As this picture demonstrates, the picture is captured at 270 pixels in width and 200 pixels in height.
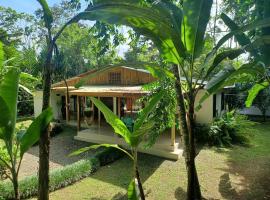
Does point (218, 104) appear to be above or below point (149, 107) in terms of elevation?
below

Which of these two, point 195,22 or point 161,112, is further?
point 161,112

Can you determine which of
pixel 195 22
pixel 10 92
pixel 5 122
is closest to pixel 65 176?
pixel 5 122

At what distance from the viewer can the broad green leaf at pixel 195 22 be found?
367 centimetres

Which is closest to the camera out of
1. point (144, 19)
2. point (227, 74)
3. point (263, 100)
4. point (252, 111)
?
point (144, 19)

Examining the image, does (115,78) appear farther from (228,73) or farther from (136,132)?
(136,132)

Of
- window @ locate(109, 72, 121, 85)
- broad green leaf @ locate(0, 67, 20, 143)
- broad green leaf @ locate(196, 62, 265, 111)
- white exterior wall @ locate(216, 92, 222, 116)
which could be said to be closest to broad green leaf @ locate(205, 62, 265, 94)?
broad green leaf @ locate(196, 62, 265, 111)

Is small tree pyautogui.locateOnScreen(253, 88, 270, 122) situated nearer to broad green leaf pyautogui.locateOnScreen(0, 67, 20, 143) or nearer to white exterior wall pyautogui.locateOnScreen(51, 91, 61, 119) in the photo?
white exterior wall pyautogui.locateOnScreen(51, 91, 61, 119)

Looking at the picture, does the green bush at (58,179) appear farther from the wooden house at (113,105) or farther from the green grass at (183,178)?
the wooden house at (113,105)

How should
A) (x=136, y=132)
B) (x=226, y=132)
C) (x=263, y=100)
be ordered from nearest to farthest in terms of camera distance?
(x=136, y=132), (x=226, y=132), (x=263, y=100)

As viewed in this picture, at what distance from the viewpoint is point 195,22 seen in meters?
3.71

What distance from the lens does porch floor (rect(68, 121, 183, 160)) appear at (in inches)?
427

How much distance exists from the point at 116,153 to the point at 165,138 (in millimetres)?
2906

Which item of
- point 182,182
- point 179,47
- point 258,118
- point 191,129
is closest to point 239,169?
point 182,182

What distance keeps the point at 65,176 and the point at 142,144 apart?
4286 mm
